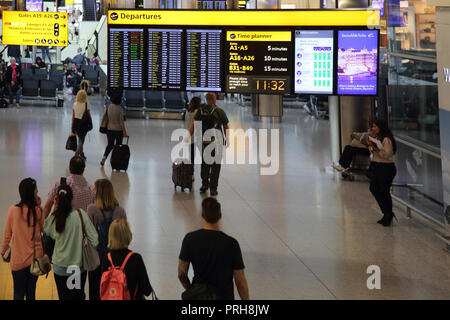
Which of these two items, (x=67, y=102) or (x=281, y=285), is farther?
(x=67, y=102)

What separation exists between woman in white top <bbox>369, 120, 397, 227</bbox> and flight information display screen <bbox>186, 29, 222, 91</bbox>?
2708mm

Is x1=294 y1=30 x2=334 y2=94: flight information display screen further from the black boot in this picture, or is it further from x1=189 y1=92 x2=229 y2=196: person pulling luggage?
the black boot

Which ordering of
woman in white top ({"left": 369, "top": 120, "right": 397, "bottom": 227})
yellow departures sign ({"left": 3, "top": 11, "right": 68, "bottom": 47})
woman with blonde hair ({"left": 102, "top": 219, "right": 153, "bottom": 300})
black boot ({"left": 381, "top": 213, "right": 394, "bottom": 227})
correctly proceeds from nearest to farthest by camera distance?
woman with blonde hair ({"left": 102, "top": 219, "right": 153, "bottom": 300}) < woman in white top ({"left": 369, "top": 120, "right": 397, "bottom": 227}) < black boot ({"left": 381, "top": 213, "right": 394, "bottom": 227}) < yellow departures sign ({"left": 3, "top": 11, "right": 68, "bottom": 47})

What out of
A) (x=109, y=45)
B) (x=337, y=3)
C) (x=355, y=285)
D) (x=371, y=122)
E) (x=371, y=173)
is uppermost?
(x=337, y=3)

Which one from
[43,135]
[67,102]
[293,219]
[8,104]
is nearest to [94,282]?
[293,219]

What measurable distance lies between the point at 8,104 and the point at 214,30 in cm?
1709

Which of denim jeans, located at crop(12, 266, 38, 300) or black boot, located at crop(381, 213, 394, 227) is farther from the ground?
denim jeans, located at crop(12, 266, 38, 300)

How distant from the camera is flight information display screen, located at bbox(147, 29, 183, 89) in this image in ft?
40.9

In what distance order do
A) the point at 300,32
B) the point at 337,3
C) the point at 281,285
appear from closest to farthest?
the point at 281,285 → the point at 300,32 → the point at 337,3

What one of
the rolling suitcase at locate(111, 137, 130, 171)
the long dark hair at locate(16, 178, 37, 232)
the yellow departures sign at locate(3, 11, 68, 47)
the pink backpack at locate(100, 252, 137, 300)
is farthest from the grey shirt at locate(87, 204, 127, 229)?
the yellow departures sign at locate(3, 11, 68, 47)

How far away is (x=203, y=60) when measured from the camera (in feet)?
40.7

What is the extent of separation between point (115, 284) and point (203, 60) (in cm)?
726

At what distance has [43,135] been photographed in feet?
64.9

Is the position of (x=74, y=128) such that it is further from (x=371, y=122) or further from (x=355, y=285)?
(x=355, y=285)
